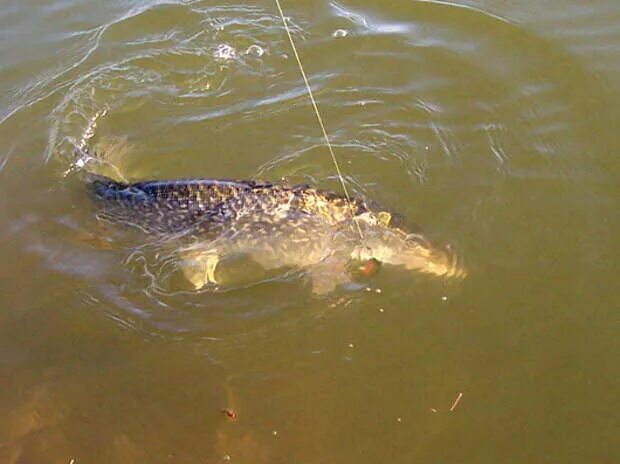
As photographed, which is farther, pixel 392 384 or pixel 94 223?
pixel 94 223

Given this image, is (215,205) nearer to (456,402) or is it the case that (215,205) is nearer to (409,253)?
(409,253)

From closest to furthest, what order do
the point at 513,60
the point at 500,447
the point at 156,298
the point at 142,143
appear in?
the point at 500,447, the point at 156,298, the point at 142,143, the point at 513,60

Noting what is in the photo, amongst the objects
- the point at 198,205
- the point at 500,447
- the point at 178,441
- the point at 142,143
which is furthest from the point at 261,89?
the point at 500,447

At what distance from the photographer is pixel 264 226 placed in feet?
17.1

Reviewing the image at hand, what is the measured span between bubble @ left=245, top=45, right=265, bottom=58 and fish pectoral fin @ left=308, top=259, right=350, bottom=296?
2847 mm

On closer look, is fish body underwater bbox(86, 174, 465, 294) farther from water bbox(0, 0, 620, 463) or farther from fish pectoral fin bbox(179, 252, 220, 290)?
water bbox(0, 0, 620, 463)

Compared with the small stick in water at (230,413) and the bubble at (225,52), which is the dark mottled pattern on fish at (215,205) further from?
the bubble at (225,52)

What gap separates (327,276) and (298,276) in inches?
8.6

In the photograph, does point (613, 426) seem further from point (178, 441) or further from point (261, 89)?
point (261, 89)

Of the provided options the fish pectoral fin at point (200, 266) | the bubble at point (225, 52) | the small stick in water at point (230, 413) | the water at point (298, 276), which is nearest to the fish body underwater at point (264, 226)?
the fish pectoral fin at point (200, 266)

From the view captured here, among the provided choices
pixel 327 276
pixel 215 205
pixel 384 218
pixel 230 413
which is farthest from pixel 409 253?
pixel 230 413

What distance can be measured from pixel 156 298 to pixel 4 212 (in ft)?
5.69

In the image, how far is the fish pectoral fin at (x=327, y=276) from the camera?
500cm

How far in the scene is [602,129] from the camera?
230 inches
